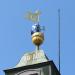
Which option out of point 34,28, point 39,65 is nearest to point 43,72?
point 39,65

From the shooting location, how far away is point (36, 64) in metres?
54.2

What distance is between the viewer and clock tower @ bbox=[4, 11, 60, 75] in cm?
5375

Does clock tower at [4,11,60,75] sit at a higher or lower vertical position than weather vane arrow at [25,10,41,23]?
lower

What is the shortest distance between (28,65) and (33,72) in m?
0.95

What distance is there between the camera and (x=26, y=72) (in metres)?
54.0

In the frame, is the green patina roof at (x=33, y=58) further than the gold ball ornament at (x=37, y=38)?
No

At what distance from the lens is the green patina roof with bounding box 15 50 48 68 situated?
54812mm

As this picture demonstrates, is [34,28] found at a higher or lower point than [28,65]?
higher

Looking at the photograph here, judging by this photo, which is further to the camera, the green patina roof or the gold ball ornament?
the gold ball ornament

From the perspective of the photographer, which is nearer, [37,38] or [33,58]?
Answer: [33,58]

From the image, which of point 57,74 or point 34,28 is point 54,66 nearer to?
point 57,74

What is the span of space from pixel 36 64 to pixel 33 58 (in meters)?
1.28

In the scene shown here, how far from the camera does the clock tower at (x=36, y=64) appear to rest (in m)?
53.8

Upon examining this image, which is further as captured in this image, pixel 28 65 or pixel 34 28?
pixel 34 28
